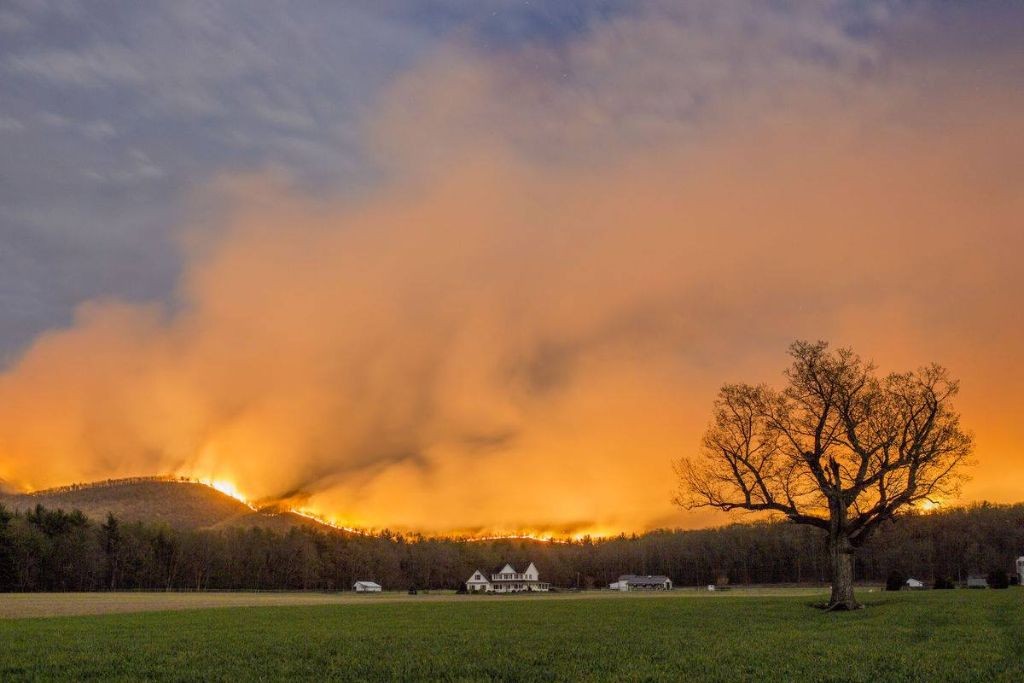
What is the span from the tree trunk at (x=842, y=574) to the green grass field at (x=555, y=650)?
6.88 m

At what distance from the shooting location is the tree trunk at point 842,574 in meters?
52.0

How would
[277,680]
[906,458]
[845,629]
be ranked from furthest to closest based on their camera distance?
1. [906,458]
2. [845,629]
3. [277,680]

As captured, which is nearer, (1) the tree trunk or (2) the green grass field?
(2) the green grass field

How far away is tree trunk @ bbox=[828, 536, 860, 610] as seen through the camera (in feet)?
171

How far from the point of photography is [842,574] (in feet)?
173

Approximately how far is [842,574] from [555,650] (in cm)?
3304

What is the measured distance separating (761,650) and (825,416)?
30796 mm

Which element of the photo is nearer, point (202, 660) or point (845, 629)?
point (202, 660)

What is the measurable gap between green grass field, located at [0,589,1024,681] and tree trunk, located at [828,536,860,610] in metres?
6.88

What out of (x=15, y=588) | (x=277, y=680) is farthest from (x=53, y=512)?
(x=277, y=680)

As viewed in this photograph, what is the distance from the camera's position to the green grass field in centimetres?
2133

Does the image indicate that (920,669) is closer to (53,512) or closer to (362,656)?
(362,656)

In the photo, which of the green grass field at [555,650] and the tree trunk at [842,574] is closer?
the green grass field at [555,650]

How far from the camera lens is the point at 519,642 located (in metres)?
31.3
